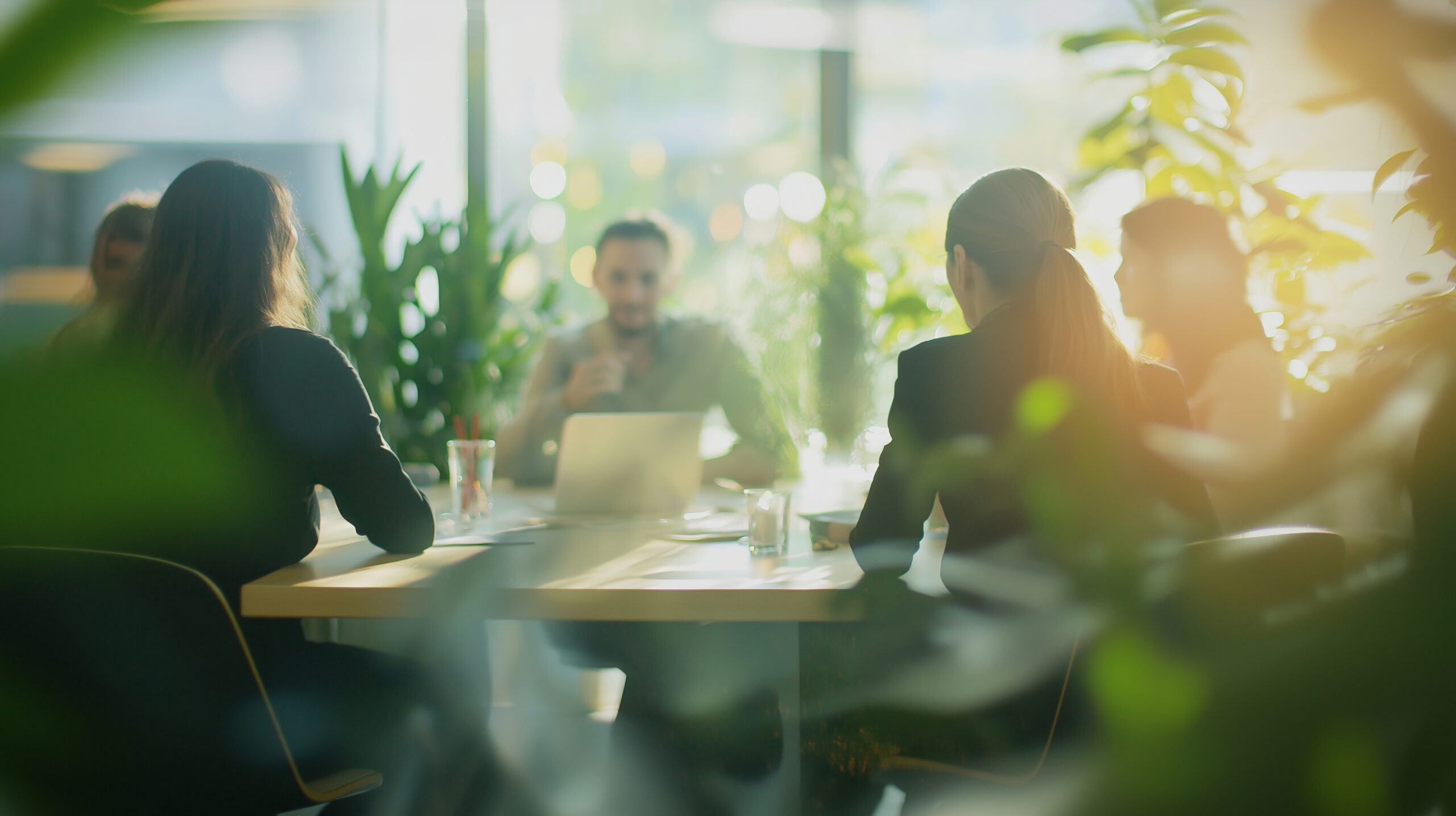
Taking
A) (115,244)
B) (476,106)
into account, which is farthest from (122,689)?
(476,106)

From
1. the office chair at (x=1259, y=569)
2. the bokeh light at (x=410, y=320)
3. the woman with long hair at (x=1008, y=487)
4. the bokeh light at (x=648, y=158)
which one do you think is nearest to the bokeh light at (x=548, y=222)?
the bokeh light at (x=648, y=158)

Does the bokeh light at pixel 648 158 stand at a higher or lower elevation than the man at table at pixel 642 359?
higher

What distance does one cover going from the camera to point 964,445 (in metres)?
1.40

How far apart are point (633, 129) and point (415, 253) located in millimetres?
1167

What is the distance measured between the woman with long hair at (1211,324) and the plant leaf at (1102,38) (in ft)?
2.02

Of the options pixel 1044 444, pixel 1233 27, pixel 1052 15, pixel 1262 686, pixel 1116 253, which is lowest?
pixel 1262 686

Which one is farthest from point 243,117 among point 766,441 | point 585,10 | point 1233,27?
point 1233,27

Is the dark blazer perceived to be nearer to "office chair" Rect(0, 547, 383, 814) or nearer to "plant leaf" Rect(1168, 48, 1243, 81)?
"office chair" Rect(0, 547, 383, 814)

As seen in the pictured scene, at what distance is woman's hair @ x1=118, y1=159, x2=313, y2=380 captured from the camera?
1410mm

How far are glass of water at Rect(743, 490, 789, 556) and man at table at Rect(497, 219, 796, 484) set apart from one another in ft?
3.96

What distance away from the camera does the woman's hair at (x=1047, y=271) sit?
1.38 m

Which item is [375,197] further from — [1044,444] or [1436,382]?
[1436,382]

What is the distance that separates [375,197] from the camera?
3521 millimetres

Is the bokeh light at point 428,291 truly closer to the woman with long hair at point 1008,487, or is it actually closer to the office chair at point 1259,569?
the woman with long hair at point 1008,487
